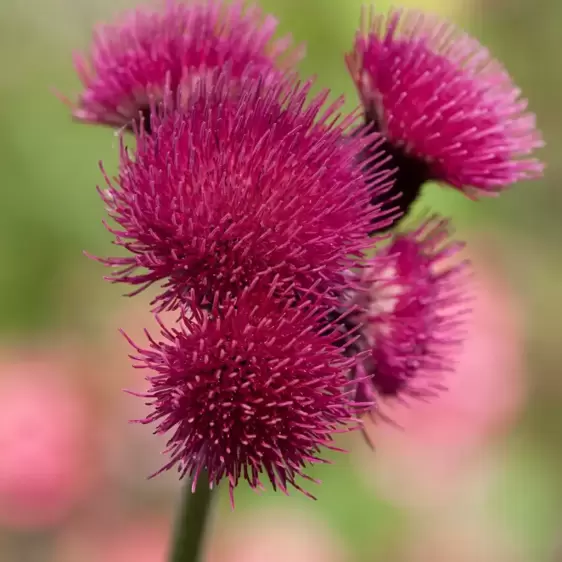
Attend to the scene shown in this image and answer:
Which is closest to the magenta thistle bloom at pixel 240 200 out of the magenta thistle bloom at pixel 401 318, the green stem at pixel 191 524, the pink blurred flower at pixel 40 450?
the magenta thistle bloom at pixel 401 318

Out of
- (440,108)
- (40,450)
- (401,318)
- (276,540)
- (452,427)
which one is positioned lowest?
(276,540)

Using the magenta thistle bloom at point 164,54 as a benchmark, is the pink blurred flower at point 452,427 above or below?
below

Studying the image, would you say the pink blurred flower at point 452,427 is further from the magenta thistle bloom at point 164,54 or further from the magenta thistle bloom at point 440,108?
the magenta thistle bloom at point 164,54

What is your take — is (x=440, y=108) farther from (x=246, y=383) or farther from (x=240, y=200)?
(x=246, y=383)

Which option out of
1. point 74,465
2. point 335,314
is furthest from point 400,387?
point 74,465

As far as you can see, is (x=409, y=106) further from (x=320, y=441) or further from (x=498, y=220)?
(x=498, y=220)

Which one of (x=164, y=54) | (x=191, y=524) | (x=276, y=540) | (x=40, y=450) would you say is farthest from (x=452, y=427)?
(x=164, y=54)
